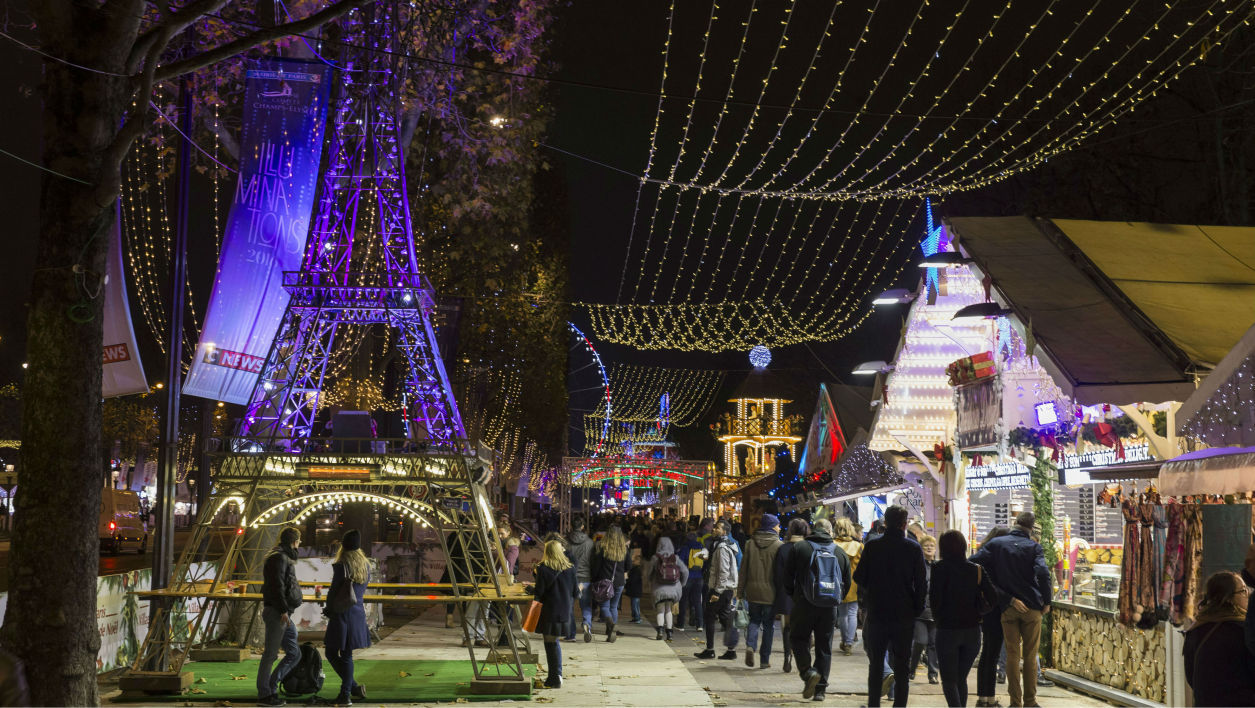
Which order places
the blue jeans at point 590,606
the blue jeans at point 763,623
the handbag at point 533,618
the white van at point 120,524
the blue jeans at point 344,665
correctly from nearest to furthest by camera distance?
1. the blue jeans at point 344,665
2. the handbag at point 533,618
3. the blue jeans at point 763,623
4. the blue jeans at point 590,606
5. the white van at point 120,524

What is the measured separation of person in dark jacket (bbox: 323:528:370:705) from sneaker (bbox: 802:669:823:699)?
14.4 ft

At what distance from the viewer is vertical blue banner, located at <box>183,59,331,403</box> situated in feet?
42.4

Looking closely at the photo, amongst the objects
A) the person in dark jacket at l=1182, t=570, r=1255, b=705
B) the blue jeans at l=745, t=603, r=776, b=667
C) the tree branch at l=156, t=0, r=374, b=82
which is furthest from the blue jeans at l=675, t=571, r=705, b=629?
the person in dark jacket at l=1182, t=570, r=1255, b=705

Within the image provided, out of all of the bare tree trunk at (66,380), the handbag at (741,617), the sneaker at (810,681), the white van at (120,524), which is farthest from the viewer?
the white van at (120,524)

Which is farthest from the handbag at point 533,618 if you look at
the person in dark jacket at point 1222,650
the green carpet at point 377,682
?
the person in dark jacket at point 1222,650

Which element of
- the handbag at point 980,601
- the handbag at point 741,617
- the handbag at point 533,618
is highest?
the handbag at point 980,601

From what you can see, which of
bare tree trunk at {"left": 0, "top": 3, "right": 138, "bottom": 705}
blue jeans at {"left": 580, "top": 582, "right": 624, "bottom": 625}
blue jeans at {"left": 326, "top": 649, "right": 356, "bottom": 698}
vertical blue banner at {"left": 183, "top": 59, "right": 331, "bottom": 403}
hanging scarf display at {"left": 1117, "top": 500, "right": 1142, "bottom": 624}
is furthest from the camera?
blue jeans at {"left": 580, "top": 582, "right": 624, "bottom": 625}

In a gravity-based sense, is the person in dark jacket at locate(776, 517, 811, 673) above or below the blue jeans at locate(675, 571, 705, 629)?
above

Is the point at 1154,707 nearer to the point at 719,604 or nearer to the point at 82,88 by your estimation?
the point at 719,604

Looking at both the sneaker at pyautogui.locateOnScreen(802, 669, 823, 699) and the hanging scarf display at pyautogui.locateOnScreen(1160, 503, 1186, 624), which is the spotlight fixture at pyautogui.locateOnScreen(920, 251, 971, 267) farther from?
the sneaker at pyautogui.locateOnScreen(802, 669, 823, 699)

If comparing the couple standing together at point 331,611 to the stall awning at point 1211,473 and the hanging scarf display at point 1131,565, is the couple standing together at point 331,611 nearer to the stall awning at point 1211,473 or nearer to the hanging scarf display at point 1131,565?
the hanging scarf display at point 1131,565

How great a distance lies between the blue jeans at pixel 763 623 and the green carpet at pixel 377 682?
2.71 metres

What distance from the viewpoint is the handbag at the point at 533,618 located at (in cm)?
1326

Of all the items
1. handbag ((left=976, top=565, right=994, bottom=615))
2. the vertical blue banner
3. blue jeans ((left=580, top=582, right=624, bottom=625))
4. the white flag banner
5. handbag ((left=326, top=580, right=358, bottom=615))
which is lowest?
blue jeans ((left=580, top=582, right=624, bottom=625))
